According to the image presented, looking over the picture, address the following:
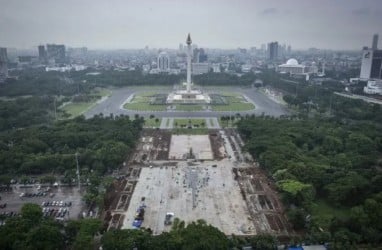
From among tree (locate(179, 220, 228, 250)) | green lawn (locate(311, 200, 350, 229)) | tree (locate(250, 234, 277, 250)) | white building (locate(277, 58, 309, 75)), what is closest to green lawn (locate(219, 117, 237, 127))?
green lawn (locate(311, 200, 350, 229))

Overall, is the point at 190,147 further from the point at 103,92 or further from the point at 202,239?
the point at 103,92

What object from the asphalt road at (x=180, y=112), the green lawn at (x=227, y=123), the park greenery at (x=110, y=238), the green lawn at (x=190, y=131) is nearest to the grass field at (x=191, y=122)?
the green lawn at (x=190, y=131)

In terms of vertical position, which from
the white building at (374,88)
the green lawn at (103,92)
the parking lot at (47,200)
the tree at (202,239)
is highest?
the white building at (374,88)

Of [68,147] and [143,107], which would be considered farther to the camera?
[143,107]

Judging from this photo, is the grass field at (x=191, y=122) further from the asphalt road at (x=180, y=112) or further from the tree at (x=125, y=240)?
the tree at (x=125, y=240)

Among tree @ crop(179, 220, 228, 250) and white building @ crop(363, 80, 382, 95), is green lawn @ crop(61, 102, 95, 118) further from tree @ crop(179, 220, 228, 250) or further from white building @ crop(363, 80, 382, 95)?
white building @ crop(363, 80, 382, 95)

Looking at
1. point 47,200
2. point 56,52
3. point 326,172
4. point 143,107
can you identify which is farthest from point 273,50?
point 47,200

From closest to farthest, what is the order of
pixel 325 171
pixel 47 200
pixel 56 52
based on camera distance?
pixel 47 200, pixel 325 171, pixel 56 52
